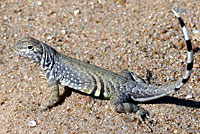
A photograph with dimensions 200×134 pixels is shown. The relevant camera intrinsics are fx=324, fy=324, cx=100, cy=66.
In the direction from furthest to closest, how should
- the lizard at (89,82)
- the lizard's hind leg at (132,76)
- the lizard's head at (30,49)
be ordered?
the lizard's hind leg at (132,76) → the lizard's head at (30,49) → the lizard at (89,82)

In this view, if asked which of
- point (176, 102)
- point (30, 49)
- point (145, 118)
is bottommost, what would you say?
point (145, 118)

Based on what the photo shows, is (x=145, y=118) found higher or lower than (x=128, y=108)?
lower

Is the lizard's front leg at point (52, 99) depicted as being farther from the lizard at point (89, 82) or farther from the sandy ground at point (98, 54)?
the sandy ground at point (98, 54)

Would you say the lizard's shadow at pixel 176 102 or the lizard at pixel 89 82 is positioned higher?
the lizard at pixel 89 82

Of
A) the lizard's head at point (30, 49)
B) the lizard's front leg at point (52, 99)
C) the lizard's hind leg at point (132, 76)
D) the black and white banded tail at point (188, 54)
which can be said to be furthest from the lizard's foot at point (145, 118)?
the lizard's head at point (30, 49)

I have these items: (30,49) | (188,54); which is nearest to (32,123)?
(30,49)

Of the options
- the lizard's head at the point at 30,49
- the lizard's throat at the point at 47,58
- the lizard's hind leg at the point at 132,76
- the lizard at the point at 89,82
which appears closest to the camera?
the lizard at the point at 89,82

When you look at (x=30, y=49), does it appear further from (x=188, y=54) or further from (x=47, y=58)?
(x=188, y=54)
